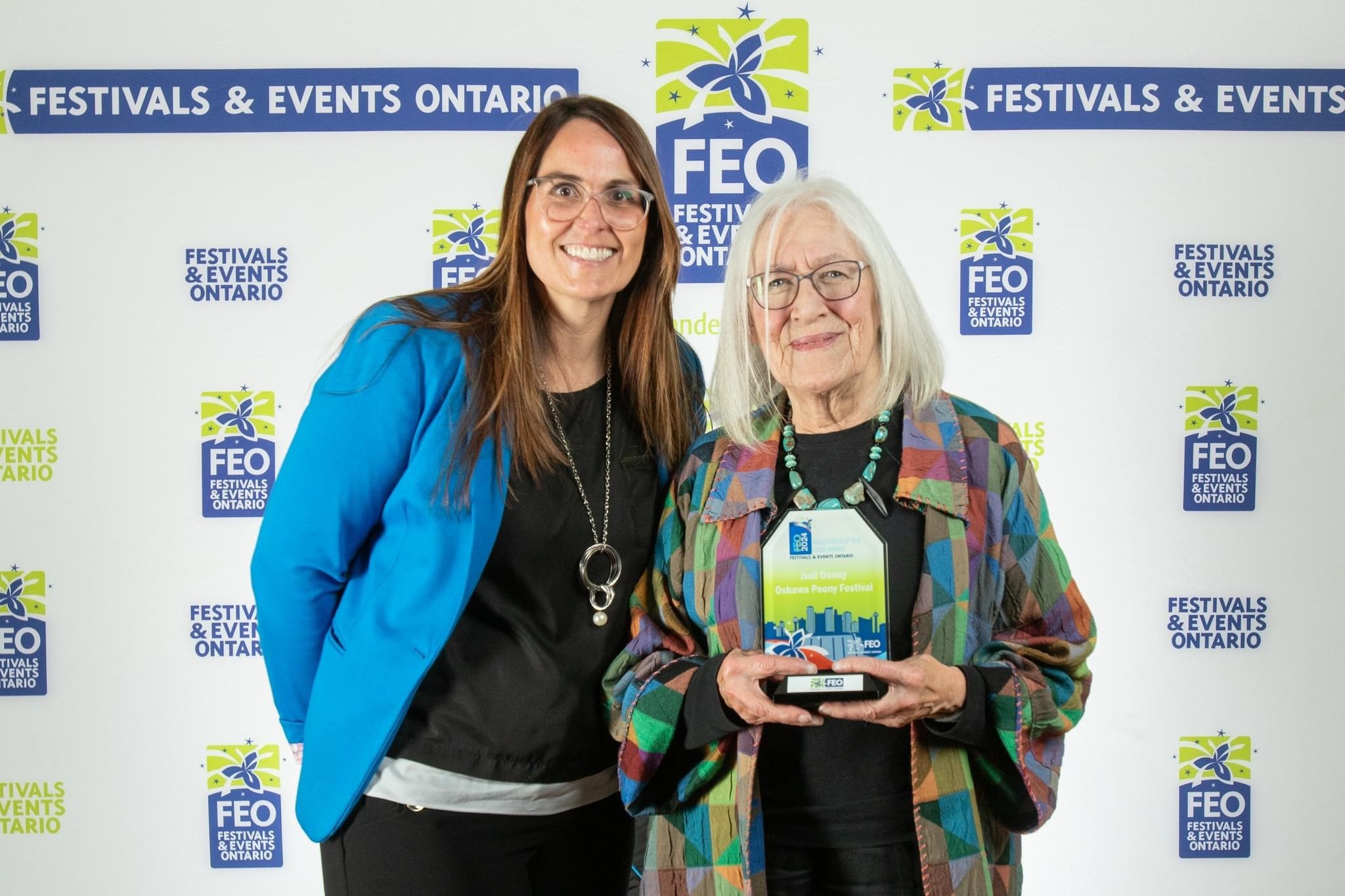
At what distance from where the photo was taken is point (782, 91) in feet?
9.27

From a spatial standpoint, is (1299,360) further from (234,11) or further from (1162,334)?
(234,11)

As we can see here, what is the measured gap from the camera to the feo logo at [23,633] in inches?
114

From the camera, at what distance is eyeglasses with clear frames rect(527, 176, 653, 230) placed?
152 centimetres

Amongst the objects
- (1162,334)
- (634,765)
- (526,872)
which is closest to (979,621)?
(634,765)

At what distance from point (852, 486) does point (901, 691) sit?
0.28 metres

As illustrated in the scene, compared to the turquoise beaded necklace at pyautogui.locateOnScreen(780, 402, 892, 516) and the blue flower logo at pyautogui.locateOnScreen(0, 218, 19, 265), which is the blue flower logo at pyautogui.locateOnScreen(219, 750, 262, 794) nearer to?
the blue flower logo at pyautogui.locateOnScreen(0, 218, 19, 265)

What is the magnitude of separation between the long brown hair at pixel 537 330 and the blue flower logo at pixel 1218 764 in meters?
2.08

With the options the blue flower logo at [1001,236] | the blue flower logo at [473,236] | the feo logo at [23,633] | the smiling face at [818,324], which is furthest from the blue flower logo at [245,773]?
the blue flower logo at [1001,236]

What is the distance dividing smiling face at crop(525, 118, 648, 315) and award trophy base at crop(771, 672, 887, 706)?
0.63 metres

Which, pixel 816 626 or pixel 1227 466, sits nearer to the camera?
pixel 816 626

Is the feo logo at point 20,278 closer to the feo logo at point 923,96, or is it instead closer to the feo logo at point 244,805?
the feo logo at point 244,805

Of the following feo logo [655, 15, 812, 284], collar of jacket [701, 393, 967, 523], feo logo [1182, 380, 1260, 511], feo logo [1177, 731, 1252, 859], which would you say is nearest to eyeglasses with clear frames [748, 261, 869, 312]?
collar of jacket [701, 393, 967, 523]

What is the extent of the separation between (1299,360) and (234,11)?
303 centimetres

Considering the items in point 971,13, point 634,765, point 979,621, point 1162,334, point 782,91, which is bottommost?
point 634,765
